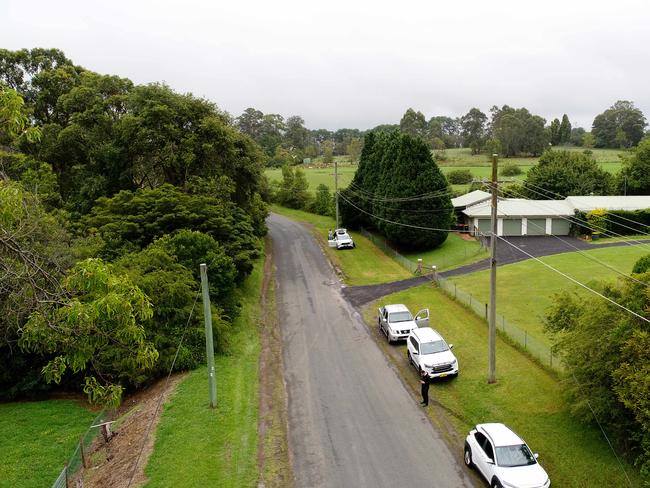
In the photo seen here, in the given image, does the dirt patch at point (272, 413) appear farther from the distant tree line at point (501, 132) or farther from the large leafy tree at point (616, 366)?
the distant tree line at point (501, 132)

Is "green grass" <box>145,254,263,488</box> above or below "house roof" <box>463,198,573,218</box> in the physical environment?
below

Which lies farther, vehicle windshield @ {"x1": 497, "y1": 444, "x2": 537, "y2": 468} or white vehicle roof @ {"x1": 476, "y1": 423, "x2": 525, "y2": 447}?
white vehicle roof @ {"x1": 476, "y1": 423, "x2": 525, "y2": 447}

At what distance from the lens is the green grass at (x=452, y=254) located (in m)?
42.0

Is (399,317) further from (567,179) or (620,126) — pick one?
(620,126)

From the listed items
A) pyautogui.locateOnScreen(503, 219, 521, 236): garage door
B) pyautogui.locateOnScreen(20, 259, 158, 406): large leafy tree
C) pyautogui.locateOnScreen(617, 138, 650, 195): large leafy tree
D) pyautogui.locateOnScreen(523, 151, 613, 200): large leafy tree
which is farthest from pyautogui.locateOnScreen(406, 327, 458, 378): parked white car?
pyautogui.locateOnScreen(617, 138, 650, 195): large leafy tree

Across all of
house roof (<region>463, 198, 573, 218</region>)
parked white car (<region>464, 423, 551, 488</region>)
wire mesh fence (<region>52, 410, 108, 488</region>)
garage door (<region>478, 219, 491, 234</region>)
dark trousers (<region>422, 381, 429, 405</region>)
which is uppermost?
house roof (<region>463, 198, 573, 218</region>)

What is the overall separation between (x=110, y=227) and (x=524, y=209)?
38331mm

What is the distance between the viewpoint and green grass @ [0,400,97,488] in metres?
17.8

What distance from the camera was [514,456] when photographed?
47.9ft

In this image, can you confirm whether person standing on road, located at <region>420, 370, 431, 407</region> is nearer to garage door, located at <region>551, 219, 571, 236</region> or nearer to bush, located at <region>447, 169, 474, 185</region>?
garage door, located at <region>551, 219, 571, 236</region>

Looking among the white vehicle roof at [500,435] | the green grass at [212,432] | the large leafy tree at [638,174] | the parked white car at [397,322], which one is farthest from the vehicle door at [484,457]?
the large leafy tree at [638,174]

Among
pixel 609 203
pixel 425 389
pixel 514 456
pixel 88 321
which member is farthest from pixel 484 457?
pixel 609 203

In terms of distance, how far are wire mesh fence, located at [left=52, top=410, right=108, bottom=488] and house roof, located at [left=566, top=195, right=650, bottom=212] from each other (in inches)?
1866

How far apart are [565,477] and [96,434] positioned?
53.7 feet
